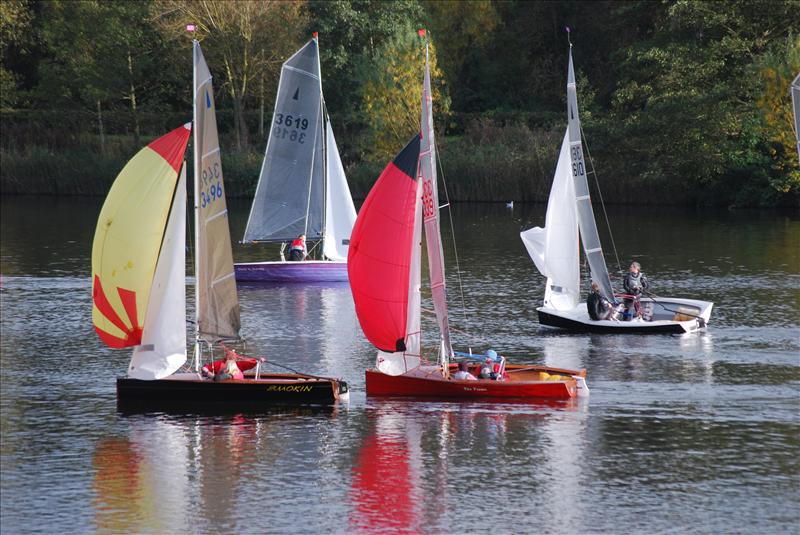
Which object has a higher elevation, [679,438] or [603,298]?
A: [603,298]

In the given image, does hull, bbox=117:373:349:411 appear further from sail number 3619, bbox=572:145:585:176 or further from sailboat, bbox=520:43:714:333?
sail number 3619, bbox=572:145:585:176

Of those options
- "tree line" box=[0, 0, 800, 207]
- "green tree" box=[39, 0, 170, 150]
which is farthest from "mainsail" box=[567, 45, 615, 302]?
"green tree" box=[39, 0, 170, 150]

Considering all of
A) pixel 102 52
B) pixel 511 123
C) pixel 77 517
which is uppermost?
pixel 102 52

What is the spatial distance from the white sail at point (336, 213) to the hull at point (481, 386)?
23619 millimetres

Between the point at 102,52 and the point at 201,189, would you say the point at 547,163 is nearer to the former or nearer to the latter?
the point at 102,52

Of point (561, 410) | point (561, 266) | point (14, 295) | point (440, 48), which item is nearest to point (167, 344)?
point (561, 410)

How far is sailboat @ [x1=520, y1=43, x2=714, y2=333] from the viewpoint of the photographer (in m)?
43.1

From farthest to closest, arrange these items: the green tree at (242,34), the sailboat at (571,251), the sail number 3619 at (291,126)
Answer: the green tree at (242,34), the sail number 3619 at (291,126), the sailboat at (571,251)

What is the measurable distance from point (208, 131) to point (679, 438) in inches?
544

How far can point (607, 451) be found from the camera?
2847 centimetres

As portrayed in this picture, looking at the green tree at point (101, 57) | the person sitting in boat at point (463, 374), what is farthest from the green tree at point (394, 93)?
the person sitting in boat at point (463, 374)

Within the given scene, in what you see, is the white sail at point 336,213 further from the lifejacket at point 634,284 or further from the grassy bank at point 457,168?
the grassy bank at point 457,168

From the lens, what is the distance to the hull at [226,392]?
31.4 metres

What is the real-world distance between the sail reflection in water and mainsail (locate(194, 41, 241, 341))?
4.60 m
